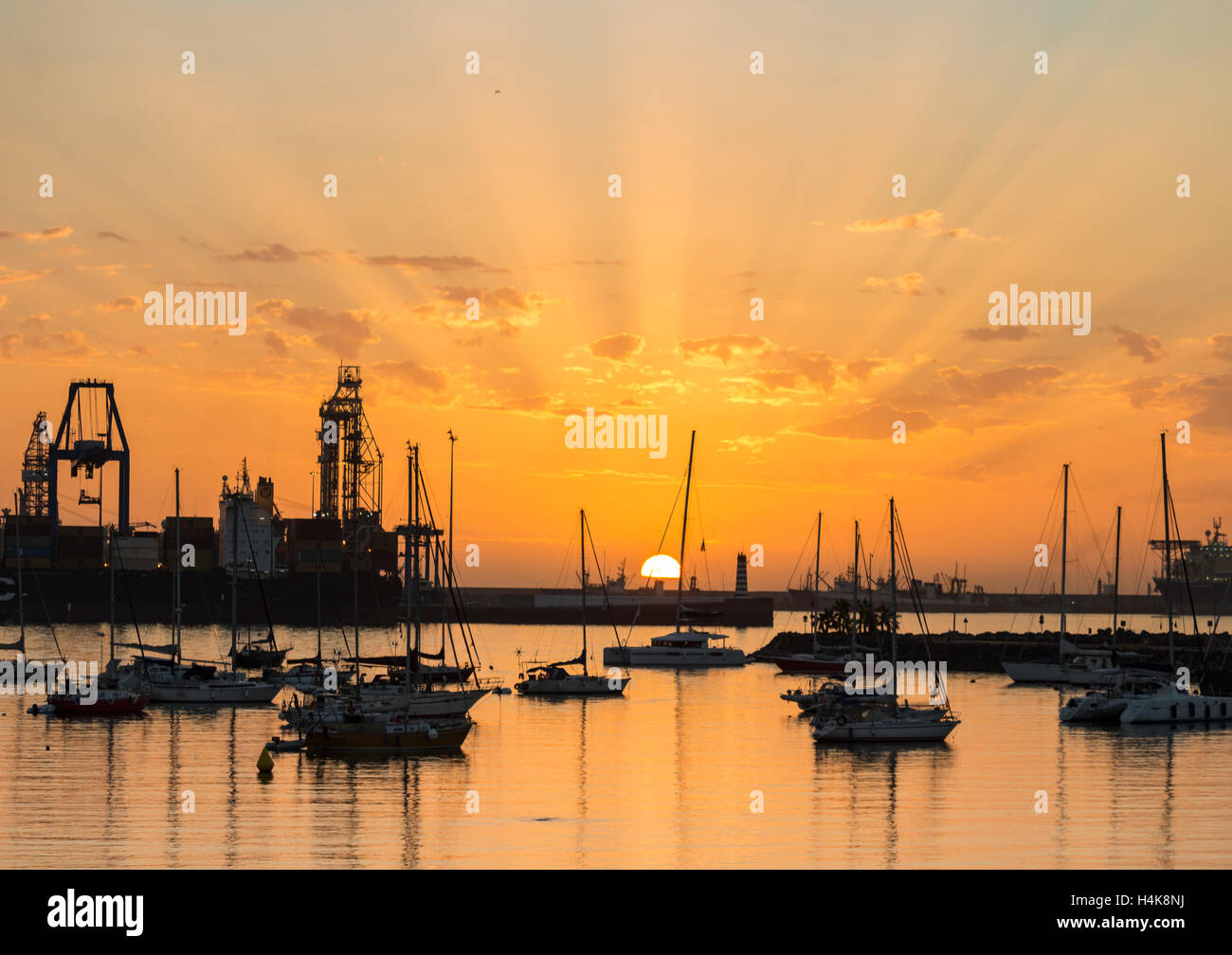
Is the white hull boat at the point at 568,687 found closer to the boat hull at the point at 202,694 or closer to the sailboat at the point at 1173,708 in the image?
the boat hull at the point at 202,694

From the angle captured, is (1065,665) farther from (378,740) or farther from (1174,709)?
(378,740)

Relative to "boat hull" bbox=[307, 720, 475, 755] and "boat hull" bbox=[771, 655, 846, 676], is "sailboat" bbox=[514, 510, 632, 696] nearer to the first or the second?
"boat hull" bbox=[771, 655, 846, 676]

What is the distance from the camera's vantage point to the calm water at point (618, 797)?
99.5 ft

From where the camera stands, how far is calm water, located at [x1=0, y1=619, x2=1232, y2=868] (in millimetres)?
30312

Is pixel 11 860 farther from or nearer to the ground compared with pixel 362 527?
nearer to the ground

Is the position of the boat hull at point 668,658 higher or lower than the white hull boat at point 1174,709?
lower

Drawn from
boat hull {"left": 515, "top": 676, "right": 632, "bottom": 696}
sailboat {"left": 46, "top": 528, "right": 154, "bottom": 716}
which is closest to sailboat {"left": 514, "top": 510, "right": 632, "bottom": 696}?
boat hull {"left": 515, "top": 676, "right": 632, "bottom": 696}

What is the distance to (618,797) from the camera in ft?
129

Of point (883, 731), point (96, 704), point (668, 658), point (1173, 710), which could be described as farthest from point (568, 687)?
A: point (1173, 710)

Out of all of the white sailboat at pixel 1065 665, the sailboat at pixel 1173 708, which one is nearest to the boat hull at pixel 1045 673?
the white sailboat at pixel 1065 665
